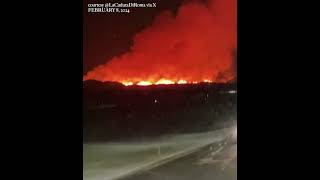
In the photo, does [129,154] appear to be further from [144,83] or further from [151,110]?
[144,83]

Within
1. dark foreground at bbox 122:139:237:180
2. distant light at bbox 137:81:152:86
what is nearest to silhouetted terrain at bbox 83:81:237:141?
distant light at bbox 137:81:152:86

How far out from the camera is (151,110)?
240 cm

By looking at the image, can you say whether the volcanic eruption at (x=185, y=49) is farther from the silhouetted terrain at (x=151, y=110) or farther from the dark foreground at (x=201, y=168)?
the dark foreground at (x=201, y=168)

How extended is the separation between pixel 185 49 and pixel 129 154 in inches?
23.6

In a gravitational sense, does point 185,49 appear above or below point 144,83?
above

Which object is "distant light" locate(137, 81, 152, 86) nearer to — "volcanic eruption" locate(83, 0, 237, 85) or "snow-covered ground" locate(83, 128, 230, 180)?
"volcanic eruption" locate(83, 0, 237, 85)

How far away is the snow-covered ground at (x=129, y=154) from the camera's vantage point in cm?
239

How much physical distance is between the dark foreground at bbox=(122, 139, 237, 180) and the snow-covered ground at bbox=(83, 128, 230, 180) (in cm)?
4

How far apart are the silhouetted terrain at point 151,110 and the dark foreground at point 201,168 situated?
137 millimetres

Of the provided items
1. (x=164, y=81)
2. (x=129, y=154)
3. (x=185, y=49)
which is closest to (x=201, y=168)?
(x=129, y=154)

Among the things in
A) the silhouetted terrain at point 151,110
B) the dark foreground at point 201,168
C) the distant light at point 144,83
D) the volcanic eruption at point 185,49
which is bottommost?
the dark foreground at point 201,168

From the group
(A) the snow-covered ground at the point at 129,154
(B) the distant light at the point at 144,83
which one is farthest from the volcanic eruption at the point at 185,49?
(A) the snow-covered ground at the point at 129,154

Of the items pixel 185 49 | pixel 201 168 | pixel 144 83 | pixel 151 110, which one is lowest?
pixel 201 168
